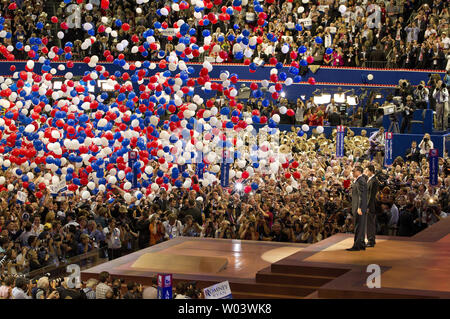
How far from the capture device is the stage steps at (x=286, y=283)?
1162 cm

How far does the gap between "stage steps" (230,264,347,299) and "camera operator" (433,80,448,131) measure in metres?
11.4

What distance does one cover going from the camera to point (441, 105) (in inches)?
867

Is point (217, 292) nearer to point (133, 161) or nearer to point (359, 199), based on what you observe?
point (359, 199)

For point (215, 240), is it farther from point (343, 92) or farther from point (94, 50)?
point (94, 50)

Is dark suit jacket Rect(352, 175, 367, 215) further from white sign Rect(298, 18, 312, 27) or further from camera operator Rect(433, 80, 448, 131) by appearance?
white sign Rect(298, 18, 312, 27)

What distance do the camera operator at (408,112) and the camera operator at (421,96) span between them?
55cm

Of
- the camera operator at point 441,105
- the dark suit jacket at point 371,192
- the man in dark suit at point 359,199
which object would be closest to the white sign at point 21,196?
the man in dark suit at point 359,199

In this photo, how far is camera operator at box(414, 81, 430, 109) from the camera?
22.4 m

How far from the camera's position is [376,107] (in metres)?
23.2

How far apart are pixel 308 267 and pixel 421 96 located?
463 inches

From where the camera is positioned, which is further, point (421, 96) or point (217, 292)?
point (421, 96)

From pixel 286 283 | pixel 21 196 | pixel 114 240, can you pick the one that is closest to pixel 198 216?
pixel 114 240
